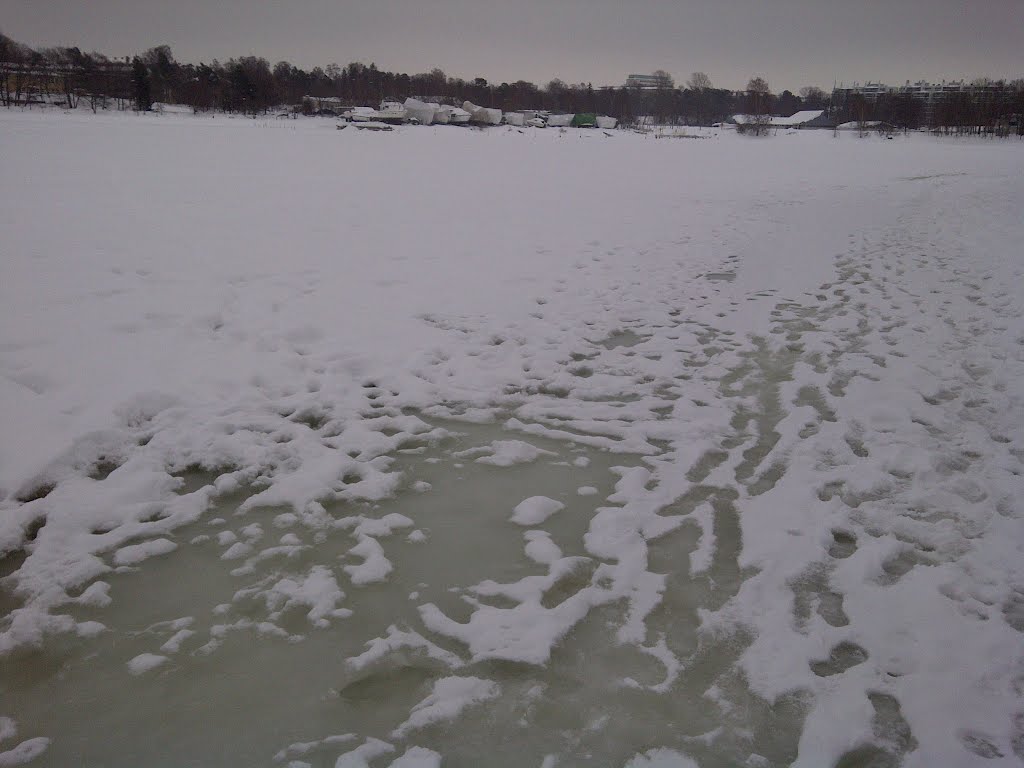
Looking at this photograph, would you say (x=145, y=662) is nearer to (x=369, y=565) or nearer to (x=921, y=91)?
(x=369, y=565)

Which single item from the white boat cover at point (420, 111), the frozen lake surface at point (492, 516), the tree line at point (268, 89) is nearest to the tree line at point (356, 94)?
the tree line at point (268, 89)

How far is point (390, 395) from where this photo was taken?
4906mm

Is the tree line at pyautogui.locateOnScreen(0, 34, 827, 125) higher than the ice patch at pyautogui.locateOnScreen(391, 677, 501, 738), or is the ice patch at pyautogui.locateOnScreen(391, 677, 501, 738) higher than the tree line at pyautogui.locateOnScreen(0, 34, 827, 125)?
the tree line at pyautogui.locateOnScreen(0, 34, 827, 125)

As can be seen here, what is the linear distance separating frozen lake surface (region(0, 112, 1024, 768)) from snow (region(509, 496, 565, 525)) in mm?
35

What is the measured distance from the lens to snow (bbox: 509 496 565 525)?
11.5ft

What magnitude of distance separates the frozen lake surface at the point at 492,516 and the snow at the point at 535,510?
35 millimetres

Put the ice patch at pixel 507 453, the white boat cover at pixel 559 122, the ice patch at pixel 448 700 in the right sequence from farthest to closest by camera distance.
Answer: the white boat cover at pixel 559 122 → the ice patch at pixel 507 453 → the ice patch at pixel 448 700

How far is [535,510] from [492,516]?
0.80 feet

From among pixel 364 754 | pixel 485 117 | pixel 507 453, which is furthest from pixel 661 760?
pixel 485 117

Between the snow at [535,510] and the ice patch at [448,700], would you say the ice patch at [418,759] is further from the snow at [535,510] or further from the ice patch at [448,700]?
the snow at [535,510]

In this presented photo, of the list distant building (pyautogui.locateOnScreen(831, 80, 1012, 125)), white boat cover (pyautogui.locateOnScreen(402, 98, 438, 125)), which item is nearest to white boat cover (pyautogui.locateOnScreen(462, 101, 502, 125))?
white boat cover (pyautogui.locateOnScreen(402, 98, 438, 125))

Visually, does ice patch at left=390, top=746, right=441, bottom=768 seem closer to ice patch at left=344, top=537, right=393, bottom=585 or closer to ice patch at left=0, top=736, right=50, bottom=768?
ice patch at left=344, top=537, right=393, bottom=585

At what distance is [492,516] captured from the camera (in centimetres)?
353

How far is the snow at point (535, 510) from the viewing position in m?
3.50
